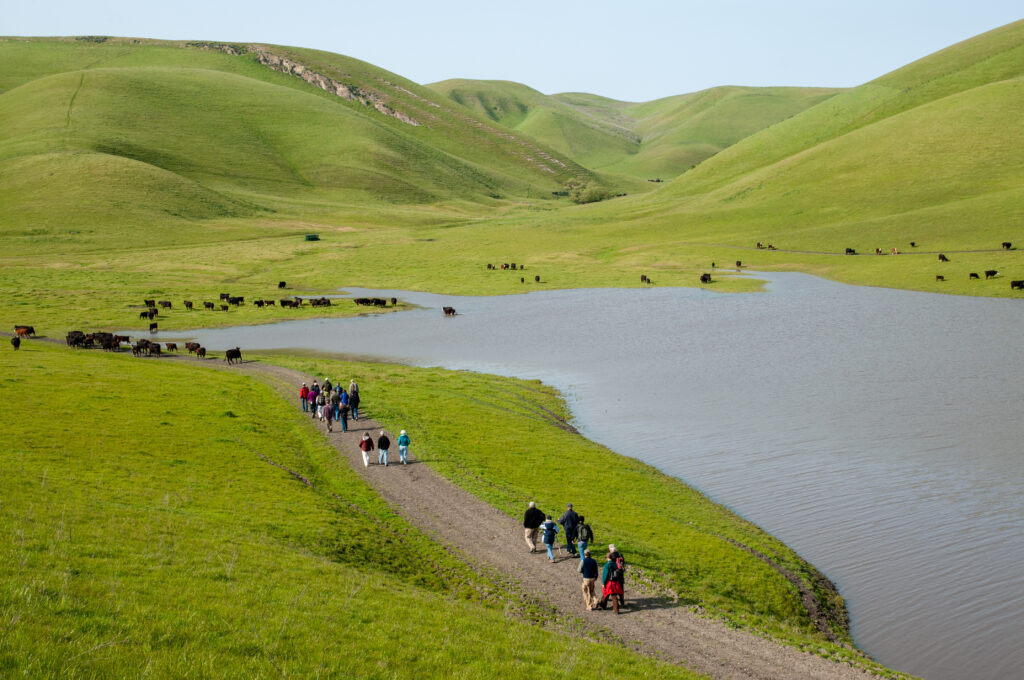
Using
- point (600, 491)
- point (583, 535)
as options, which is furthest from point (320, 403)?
point (583, 535)

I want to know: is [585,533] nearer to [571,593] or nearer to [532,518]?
[532,518]

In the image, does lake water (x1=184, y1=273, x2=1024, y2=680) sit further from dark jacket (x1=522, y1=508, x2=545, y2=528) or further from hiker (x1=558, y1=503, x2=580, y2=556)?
dark jacket (x1=522, y1=508, x2=545, y2=528)

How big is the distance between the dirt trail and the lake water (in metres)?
4.51

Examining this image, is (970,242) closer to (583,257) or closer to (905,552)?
(583,257)

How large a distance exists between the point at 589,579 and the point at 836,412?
2851cm

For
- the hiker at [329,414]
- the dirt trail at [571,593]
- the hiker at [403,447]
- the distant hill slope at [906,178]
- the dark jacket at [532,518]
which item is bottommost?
the dirt trail at [571,593]

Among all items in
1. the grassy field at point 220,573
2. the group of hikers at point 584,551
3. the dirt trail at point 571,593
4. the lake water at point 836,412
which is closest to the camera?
the grassy field at point 220,573

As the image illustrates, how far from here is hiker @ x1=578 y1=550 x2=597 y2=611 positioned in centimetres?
2283

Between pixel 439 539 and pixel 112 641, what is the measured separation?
14.6 metres

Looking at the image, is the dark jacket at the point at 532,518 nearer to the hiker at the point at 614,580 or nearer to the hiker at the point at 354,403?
the hiker at the point at 614,580

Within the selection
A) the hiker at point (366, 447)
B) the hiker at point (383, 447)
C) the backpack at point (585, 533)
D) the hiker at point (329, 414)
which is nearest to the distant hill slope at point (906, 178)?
the hiker at point (329, 414)

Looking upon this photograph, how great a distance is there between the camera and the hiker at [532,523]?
26.5 meters

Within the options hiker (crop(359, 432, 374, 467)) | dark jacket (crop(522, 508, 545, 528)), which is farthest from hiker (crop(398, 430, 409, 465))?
dark jacket (crop(522, 508, 545, 528))

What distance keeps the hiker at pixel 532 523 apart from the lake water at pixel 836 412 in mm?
10345
